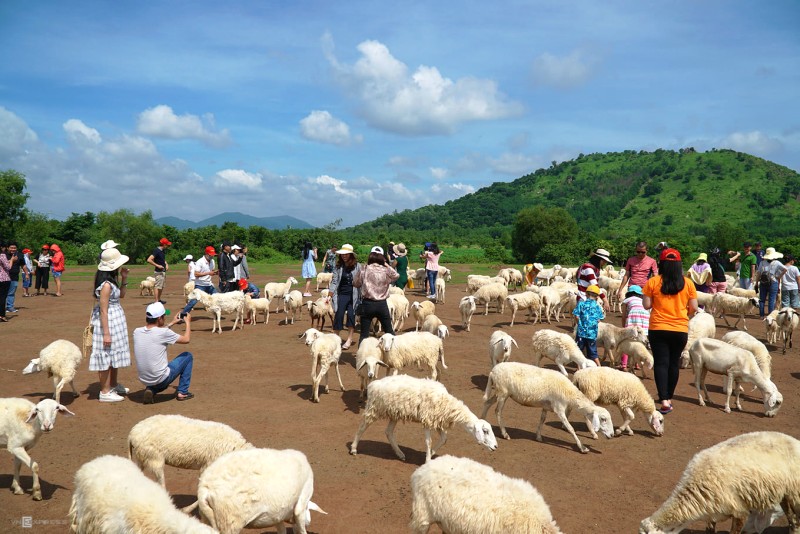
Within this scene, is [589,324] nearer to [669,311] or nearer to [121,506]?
[669,311]

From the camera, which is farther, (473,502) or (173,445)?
(173,445)

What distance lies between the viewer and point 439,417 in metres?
6.11

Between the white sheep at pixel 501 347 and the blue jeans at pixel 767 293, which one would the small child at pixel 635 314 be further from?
the blue jeans at pixel 767 293

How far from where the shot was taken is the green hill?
10306 cm

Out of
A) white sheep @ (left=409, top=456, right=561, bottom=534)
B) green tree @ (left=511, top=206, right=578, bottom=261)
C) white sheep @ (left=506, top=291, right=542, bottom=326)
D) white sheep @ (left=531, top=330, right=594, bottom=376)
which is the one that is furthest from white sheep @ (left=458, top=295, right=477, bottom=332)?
green tree @ (left=511, top=206, right=578, bottom=261)

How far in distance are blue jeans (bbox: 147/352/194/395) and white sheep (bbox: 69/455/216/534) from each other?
3.89 m

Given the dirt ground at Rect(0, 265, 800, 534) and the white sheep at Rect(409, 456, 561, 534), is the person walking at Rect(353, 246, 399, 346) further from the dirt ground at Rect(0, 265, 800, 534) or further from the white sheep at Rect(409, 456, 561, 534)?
the white sheep at Rect(409, 456, 561, 534)

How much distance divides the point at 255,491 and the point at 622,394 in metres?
5.60

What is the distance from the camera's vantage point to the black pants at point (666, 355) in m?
7.60

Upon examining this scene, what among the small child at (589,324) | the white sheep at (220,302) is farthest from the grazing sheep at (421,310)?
the white sheep at (220,302)

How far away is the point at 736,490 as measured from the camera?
14.4 feet

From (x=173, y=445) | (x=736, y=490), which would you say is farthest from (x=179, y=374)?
(x=736, y=490)

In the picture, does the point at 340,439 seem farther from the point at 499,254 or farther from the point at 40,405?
the point at 499,254

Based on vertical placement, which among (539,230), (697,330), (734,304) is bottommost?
(697,330)
